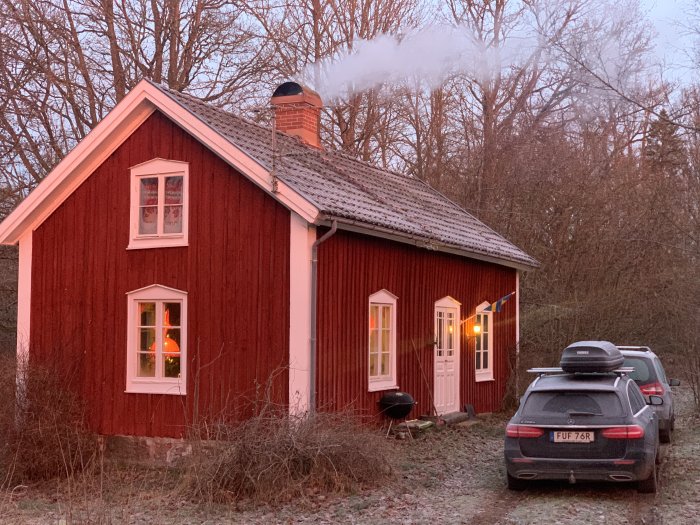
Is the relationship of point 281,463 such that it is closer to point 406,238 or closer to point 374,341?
point 374,341

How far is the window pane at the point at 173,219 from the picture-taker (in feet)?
48.2

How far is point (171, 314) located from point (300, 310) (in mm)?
2743

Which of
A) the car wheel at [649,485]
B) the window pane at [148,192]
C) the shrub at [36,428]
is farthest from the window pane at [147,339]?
the car wheel at [649,485]

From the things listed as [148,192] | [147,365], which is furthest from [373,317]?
[148,192]

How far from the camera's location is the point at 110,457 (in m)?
14.7

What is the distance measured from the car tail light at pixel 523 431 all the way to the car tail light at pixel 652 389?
202 inches

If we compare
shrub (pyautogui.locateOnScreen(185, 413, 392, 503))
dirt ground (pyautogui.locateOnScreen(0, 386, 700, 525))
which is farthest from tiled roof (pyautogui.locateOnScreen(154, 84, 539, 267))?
dirt ground (pyautogui.locateOnScreen(0, 386, 700, 525))

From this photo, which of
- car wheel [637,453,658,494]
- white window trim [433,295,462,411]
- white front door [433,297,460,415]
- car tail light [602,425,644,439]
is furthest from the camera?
white window trim [433,295,462,411]

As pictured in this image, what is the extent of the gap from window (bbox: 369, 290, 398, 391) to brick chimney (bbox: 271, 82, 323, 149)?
4771 millimetres

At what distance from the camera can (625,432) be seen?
9852 millimetres

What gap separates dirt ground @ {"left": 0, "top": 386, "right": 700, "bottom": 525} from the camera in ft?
30.6

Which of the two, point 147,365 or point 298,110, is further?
point 298,110

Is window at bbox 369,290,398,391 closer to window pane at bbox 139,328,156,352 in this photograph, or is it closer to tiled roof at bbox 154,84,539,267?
tiled roof at bbox 154,84,539,267

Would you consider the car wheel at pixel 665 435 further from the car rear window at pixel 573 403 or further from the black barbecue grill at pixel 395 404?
the car rear window at pixel 573 403
